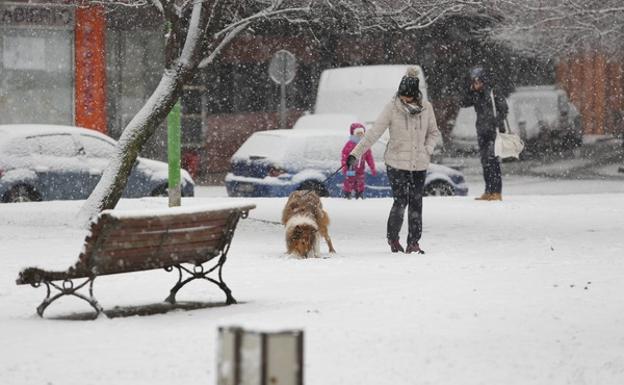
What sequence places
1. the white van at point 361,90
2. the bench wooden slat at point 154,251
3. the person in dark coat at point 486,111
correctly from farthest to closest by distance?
the white van at point 361,90 < the person in dark coat at point 486,111 < the bench wooden slat at point 154,251

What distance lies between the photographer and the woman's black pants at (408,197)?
13.8 m

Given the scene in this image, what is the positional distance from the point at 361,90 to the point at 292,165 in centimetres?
746

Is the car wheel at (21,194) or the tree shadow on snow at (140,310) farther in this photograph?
the car wheel at (21,194)

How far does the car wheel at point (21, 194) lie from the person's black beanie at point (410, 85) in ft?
29.6

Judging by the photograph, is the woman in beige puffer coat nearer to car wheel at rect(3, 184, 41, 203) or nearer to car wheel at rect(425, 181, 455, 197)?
car wheel at rect(3, 184, 41, 203)

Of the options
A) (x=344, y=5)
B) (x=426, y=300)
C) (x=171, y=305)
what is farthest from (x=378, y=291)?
(x=344, y=5)

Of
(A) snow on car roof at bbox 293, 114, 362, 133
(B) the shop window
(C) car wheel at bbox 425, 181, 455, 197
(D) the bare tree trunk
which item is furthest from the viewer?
(B) the shop window

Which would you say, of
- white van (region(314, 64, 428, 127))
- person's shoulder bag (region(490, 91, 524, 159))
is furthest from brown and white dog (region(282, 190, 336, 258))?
white van (region(314, 64, 428, 127))

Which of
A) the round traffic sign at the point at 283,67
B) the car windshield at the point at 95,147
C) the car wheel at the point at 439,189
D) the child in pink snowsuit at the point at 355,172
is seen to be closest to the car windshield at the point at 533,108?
the round traffic sign at the point at 283,67

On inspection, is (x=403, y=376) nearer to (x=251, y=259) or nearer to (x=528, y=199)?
(x=251, y=259)

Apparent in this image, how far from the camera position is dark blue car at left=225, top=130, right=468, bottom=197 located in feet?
73.7

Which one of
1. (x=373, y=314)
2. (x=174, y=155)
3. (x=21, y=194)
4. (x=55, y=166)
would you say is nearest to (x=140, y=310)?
(x=373, y=314)

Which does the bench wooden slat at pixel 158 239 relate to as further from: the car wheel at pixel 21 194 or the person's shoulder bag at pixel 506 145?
the car wheel at pixel 21 194

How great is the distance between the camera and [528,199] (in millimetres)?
22047
